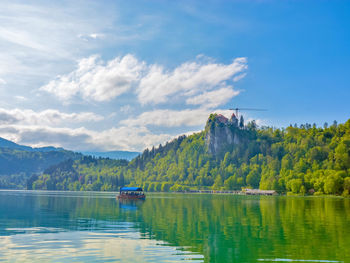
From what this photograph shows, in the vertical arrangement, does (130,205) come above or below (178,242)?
below

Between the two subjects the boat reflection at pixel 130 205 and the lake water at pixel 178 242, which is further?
the boat reflection at pixel 130 205

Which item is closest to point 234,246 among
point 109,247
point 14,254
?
point 109,247

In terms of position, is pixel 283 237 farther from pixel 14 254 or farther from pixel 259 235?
pixel 14 254

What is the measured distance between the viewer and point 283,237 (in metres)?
45.0

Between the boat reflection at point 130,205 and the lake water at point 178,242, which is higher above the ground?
the lake water at point 178,242

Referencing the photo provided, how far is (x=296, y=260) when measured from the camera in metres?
32.6

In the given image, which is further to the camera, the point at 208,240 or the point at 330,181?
the point at 330,181

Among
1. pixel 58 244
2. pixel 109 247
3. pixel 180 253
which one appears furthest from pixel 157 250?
pixel 58 244

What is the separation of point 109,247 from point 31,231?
1852 centimetres

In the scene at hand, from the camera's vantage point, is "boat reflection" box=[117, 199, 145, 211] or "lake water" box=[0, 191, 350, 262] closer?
"lake water" box=[0, 191, 350, 262]

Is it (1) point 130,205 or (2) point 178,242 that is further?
(1) point 130,205

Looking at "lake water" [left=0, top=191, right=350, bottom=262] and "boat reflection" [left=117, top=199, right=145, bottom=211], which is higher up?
"lake water" [left=0, top=191, right=350, bottom=262]

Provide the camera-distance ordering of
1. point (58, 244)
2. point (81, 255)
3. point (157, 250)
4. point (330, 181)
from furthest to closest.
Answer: point (330, 181) < point (58, 244) < point (157, 250) < point (81, 255)

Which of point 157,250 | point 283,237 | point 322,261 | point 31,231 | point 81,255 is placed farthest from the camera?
point 31,231
